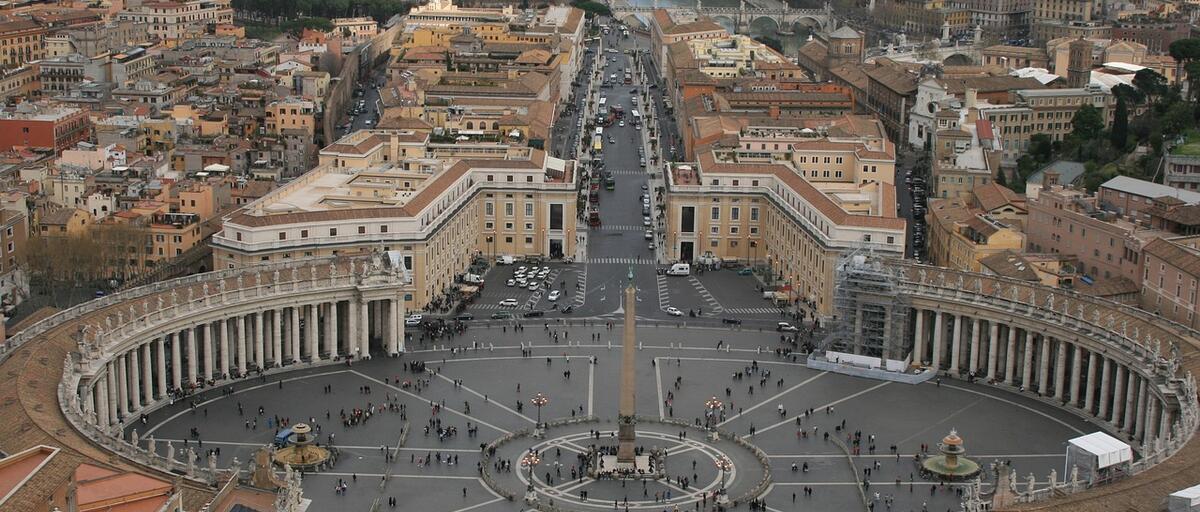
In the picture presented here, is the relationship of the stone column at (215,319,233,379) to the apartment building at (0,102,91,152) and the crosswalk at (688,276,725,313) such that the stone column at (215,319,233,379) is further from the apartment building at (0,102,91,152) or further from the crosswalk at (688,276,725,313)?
the apartment building at (0,102,91,152)

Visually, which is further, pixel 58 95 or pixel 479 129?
pixel 58 95

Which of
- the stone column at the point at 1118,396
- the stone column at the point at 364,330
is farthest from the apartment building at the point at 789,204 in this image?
the stone column at the point at 364,330

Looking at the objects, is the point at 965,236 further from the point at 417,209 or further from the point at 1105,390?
the point at 417,209

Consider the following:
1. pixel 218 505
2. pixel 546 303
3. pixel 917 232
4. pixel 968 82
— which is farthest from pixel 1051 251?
pixel 218 505

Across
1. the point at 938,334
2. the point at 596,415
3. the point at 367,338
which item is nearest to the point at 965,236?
the point at 938,334

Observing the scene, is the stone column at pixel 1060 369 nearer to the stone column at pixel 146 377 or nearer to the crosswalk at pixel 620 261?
the crosswalk at pixel 620 261

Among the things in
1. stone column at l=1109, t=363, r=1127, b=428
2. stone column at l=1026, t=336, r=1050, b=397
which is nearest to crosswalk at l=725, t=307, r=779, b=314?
stone column at l=1026, t=336, r=1050, b=397

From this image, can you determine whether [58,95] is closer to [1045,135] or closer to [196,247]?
[196,247]
